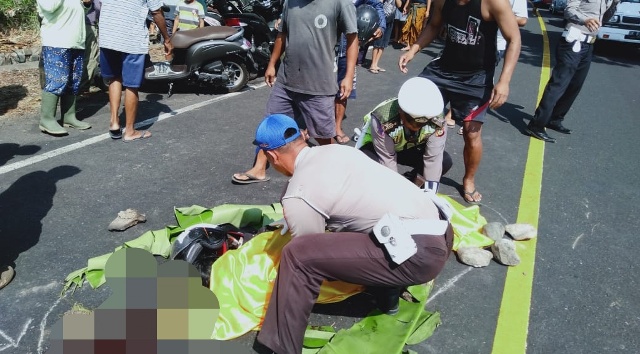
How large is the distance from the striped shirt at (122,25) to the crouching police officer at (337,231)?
2839 mm

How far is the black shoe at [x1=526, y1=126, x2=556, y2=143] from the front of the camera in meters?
5.76

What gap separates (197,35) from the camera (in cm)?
663

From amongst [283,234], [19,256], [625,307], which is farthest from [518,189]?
[19,256]

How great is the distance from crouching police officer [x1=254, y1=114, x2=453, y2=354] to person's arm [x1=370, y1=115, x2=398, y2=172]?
93 centimetres

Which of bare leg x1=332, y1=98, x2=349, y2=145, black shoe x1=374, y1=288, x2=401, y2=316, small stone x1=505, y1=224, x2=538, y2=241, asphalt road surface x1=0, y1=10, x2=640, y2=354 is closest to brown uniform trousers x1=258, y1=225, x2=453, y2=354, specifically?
black shoe x1=374, y1=288, x2=401, y2=316

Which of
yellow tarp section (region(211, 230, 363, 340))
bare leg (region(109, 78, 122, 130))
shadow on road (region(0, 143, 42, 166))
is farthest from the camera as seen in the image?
bare leg (region(109, 78, 122, 130))

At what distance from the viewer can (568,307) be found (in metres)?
2.93

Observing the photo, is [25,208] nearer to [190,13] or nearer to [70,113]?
[70,113]

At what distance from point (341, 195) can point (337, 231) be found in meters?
0.24

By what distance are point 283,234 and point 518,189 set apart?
2.58 meters

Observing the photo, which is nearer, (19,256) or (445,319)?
(445,319)

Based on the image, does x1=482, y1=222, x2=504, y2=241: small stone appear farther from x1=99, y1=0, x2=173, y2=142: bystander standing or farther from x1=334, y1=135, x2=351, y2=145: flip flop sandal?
x1=99, y1=0, x2=173, y2=142: bystander standing

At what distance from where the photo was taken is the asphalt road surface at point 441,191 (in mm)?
2719

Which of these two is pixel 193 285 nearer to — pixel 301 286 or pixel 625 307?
pixel 301 286
